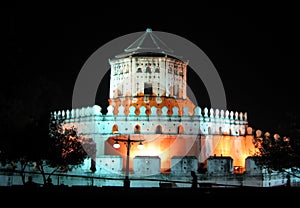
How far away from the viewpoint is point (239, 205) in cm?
1247

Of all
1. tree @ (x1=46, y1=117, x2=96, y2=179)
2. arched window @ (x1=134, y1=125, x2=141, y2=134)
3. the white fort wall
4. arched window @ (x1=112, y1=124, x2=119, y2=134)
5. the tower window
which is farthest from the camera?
the tower window

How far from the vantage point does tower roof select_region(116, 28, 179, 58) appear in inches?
1918

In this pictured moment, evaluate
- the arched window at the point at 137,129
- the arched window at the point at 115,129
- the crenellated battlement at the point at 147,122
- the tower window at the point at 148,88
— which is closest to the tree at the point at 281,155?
the crenellated battlement at the point at 147,122

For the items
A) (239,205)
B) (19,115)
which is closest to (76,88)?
(19,115)

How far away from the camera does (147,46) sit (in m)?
51.3

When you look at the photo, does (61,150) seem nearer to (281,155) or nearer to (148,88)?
(281,155)

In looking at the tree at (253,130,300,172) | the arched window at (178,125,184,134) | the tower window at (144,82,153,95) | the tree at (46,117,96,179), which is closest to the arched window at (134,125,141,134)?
the arched window at (178,125,184,134)

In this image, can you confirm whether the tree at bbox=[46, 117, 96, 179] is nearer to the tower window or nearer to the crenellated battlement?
the crenellated battlement

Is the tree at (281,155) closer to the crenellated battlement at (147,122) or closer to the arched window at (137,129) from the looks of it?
the crenellated battlement at (147,122)

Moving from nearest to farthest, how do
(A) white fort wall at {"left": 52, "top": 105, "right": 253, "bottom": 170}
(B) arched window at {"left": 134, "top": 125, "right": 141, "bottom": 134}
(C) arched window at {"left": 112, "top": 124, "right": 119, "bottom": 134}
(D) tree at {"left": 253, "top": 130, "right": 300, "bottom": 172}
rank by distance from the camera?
(D) tree at {"left": 253, "top": 130, "right": 300, "bottom": 172}, (A) white fort wall at {"left": 52, "top": 105, "right": 253, "bottom": 170}, (B) arched window at {"left": 134, "top": 125, "right": 141, "bottom": 134}, (C) arched window at {"left": 112, "top": 124, "right": 119, "bottom": 134}

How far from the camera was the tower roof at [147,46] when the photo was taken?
160ft

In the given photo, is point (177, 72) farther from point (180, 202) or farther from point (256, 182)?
point (180, 202)

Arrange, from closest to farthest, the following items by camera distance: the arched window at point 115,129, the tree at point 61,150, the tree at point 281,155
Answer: the tree at point 61,150
the tree at point 281,155
the arched window at point 115,129

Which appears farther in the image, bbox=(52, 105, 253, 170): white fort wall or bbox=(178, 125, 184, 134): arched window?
bbox=(178, 125, 184, 134): arched window
